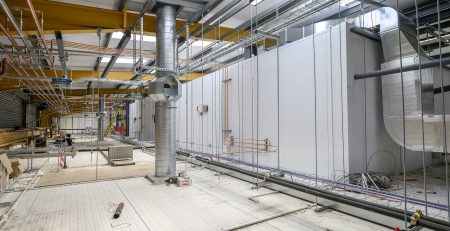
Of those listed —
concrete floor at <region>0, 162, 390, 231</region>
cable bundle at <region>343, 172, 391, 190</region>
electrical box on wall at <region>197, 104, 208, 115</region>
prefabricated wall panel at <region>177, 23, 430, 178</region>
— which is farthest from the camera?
electrical box on wall at <region>197, 104, 208, 115</region>

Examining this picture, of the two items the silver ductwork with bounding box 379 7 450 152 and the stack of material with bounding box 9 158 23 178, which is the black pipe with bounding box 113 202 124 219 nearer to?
the stack of material with bounding box 9 158 23 178

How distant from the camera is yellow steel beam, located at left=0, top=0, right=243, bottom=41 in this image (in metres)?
4.34

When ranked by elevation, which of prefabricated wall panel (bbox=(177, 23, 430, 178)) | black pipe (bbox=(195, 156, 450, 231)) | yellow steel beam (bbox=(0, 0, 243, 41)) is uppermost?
yellow steel beam (bbox=(0, 0, 243, 41))

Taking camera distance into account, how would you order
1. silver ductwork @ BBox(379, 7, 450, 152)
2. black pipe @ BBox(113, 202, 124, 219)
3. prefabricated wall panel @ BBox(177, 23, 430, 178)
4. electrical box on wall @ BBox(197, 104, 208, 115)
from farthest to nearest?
electrical box on wall @ BBox(197, 104, 208, 115), prefabricated wall panel @ BBox(177, 23, 430, 178), silver ductwork @ BBox(379, 7, 450, 152), black pipe @ BBox(113, 202, 124, 219)

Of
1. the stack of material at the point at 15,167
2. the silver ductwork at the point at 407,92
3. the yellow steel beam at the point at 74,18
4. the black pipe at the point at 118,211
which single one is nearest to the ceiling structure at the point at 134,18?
the yellow steel beam at the point at 74,18

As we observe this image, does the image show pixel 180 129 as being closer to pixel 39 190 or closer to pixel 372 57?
pixel 39 190

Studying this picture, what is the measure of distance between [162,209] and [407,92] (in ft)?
13.0

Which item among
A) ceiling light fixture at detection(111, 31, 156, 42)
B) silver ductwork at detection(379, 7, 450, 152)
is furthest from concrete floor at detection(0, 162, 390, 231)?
ceiling light fixture at detection(111, 31, 156, 42)

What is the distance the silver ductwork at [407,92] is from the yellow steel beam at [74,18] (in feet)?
15.7

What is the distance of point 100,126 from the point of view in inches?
472

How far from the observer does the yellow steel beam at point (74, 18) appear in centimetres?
434

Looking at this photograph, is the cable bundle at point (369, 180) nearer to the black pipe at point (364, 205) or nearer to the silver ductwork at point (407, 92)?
the silver ductwork at point (407, 92)

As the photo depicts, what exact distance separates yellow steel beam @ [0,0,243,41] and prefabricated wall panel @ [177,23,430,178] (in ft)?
9.79

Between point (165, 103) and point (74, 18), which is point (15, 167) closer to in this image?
point (74, 18)
